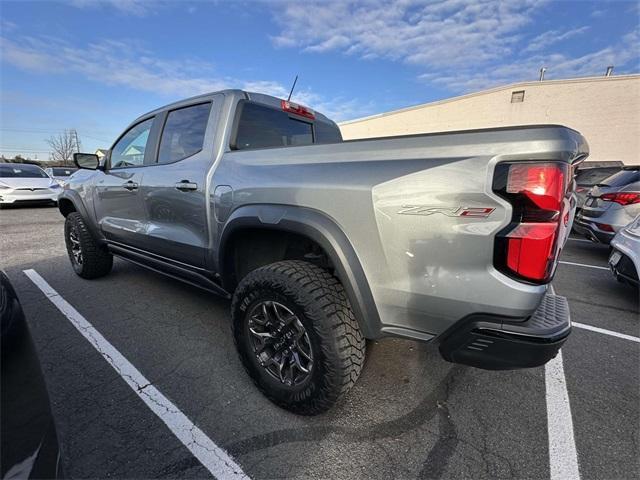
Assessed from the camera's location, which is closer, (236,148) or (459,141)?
(459,141)

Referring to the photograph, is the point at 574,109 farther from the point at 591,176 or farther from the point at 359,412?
the point at 359,412

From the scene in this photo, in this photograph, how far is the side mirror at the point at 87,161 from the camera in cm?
372

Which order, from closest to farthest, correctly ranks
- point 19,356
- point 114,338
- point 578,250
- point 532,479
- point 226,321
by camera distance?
point 19,356 < point 532,479 < point 114,338 < point 226,321 < point 578,250

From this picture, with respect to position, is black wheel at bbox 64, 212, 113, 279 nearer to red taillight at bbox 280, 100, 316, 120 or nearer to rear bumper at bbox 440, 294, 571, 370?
red taillight at bbox 280, 100, 316, 120

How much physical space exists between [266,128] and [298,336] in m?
1.69

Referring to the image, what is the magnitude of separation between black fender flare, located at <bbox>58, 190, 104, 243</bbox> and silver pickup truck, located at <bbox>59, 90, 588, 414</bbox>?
156cm

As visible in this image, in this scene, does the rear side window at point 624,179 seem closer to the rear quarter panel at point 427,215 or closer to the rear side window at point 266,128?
the rear quarter panel at point 427,215

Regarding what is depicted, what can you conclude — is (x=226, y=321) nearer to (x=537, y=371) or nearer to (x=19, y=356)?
(x=19, y=356)

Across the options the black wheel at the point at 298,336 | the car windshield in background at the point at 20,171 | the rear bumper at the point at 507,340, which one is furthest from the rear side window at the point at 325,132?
the car windshield in background at the point at 20,171

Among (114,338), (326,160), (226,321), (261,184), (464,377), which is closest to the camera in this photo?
(326,160)

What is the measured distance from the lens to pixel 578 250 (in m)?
6.68

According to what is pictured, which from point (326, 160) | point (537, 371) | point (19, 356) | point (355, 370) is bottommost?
point (537, 371)

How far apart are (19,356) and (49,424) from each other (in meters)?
0.24

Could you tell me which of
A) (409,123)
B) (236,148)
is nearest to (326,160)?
(236,148)
